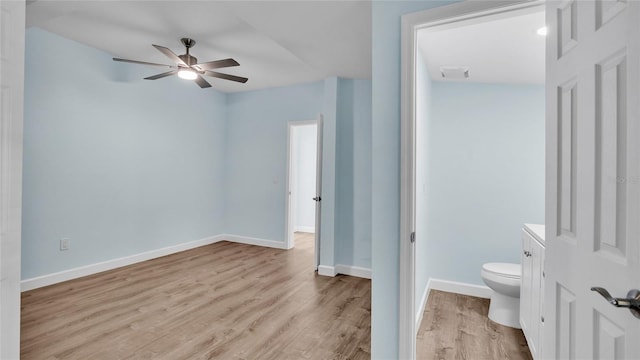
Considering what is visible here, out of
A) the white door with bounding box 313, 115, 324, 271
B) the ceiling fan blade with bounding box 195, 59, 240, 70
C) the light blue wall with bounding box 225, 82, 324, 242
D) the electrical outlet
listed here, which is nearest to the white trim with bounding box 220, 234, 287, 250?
the light blue wall with bounding box 225, 82, 324, 242

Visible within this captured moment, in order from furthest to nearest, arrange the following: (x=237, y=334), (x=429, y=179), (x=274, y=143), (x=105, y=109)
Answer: (x=274, y=143) < (x=105, y=109) < (x=429, y=179) < (x=237, y=334)

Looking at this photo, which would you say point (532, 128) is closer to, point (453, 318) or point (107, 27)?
point (453, 318)

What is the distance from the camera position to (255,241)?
518cm

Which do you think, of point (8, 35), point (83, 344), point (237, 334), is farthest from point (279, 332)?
point (8, 35)

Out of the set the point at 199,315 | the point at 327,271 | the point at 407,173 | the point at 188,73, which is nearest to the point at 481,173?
the point at 407,173

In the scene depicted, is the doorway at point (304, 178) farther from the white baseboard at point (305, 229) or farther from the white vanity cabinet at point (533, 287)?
the white vanity cabinet at point (533, 287)

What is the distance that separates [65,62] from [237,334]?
3410mm

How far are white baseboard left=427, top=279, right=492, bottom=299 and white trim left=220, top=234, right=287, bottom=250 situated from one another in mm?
2450

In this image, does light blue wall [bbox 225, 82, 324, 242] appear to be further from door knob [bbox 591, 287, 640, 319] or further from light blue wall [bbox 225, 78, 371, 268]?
door knob [bbox 591, 287, 640, 319]

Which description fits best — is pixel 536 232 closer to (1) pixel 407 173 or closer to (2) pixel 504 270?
(2) pixel 504 270

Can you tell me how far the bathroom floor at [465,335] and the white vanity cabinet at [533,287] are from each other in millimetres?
157

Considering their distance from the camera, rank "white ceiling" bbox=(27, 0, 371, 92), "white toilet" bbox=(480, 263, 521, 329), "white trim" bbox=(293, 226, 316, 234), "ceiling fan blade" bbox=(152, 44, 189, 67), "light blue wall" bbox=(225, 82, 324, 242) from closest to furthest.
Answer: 1. "white ceiling" bbox=(27, 0, 371, 92)
2. "white toilet" bbox=(480, 263, 521, 329)
3. "ceiling fan blade" bbox=(152, 44, 189, 67)
4. "light blue wall" bbox=(225, 82, 324, 242)
5. "white trim" bbox=(293, 226, 316, 234)

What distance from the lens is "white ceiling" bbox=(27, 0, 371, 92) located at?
2248 mm

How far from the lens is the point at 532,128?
3.04m
